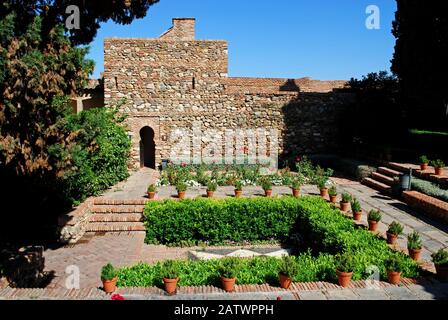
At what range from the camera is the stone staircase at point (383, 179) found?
1344cm

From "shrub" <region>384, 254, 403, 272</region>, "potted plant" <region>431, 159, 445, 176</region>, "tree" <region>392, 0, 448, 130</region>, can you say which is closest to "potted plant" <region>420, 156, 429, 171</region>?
"potted plant" <region>431, 159, 445, 176</region>

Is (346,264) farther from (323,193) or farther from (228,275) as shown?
A: (323,193)

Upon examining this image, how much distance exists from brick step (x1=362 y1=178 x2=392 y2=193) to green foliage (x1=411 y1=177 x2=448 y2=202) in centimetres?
84

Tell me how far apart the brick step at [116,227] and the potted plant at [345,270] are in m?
5.92

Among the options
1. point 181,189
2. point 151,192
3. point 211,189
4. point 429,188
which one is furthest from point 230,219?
point 429,188

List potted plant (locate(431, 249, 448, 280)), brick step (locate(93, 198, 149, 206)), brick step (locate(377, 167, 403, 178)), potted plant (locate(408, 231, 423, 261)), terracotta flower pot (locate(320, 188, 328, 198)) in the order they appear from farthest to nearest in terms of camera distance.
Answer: brick step (locate(377, 167, 403, 178))
terracotta flower pot (locate(320, 188, 328, 198))
brick step (locate(93, 198, 149, 206))
potted plant (locate(408, 231, 423, 261))
potted plant (locate(431, 249, 448, 280))

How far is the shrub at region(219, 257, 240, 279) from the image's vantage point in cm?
598

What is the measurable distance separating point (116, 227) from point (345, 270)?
21.8 feet

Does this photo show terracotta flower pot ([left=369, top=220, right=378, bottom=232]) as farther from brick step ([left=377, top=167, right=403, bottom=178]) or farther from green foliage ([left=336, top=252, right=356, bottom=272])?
brick step ([left=377, top=167, right=403, bottom=178])

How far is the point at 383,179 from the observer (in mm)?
14023

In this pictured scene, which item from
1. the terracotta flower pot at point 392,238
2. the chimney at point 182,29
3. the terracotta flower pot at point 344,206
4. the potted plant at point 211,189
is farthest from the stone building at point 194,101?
the terracotta flower pot at point 392,238

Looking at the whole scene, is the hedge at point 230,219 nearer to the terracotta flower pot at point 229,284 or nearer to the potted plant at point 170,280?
the terracotta flower pot at point 229,284

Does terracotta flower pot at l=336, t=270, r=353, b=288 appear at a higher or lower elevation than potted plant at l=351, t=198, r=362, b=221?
lower

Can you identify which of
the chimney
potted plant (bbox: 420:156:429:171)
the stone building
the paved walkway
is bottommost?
the paved walkway
